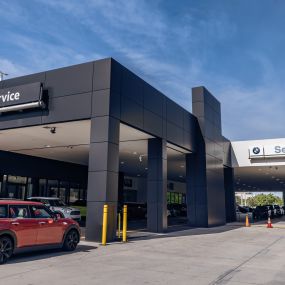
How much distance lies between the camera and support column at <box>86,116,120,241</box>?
1367 cm

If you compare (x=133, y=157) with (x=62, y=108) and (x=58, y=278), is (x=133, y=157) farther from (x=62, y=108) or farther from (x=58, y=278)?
(x=58, y=278)

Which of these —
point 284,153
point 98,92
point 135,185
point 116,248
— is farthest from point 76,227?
point 135,185

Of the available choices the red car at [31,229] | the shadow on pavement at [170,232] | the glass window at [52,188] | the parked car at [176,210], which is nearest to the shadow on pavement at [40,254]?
the red car at [31,229]

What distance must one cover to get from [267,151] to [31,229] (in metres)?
23.5

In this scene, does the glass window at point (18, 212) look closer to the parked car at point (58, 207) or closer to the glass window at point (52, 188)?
the parked car at point (58, 207)

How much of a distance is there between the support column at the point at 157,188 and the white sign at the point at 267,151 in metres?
13.1

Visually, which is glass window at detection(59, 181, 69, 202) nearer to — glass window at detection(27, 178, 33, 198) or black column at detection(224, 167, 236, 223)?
glass window at detection(27, 178, 33, 198)

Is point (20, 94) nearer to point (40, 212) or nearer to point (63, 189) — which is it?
point (40, 212)

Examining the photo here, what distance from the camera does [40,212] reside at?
10.6 metres

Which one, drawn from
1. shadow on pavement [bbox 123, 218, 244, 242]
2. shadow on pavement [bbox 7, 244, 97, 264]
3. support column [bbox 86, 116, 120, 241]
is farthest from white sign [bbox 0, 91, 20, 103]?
shadow on pavement [bbox 123, 218, 244, 242]

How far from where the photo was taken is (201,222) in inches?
938

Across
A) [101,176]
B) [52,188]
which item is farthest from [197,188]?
[52,188]

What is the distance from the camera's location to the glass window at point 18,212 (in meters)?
9.63

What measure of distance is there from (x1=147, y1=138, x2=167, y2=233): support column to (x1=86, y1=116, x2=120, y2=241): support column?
4949mm
